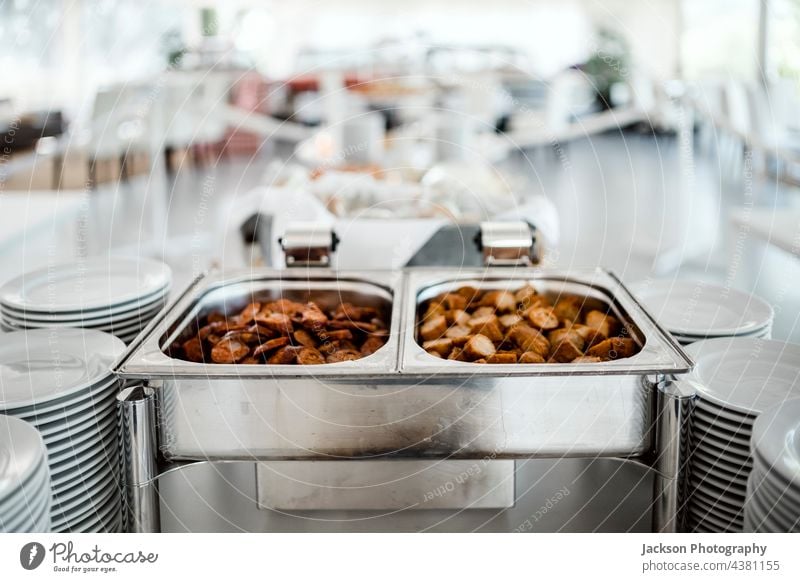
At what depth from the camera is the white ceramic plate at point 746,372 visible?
0.98 meters

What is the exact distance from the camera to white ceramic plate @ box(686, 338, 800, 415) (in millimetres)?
981

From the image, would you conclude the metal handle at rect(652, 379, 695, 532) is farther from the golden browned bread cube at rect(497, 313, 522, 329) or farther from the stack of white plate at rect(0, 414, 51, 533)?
the stack of white plate at rect(0, 414, 51, 533)

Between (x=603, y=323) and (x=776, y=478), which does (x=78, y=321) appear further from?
(x=776, y=478)

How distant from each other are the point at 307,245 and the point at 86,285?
0.39 metres

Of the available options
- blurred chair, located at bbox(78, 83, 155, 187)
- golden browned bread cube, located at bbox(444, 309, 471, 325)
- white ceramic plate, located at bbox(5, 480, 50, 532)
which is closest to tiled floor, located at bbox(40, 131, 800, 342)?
blurred chair, located at bbox(78, 83, 155, 187)

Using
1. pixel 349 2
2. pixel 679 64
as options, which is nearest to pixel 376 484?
pixel 679 64

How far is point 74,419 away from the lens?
100cm

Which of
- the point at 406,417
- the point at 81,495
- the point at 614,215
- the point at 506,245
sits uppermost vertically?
the point at 506,245

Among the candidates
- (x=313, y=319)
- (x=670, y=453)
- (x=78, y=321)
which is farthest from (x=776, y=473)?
(x=78, y=321)

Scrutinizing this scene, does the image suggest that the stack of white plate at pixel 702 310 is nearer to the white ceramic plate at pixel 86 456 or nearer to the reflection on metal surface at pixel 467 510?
the reflection on metal surface at pixel 467 510

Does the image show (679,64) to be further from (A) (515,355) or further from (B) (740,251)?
(A) (515,355)

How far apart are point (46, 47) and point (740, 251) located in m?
4.22
